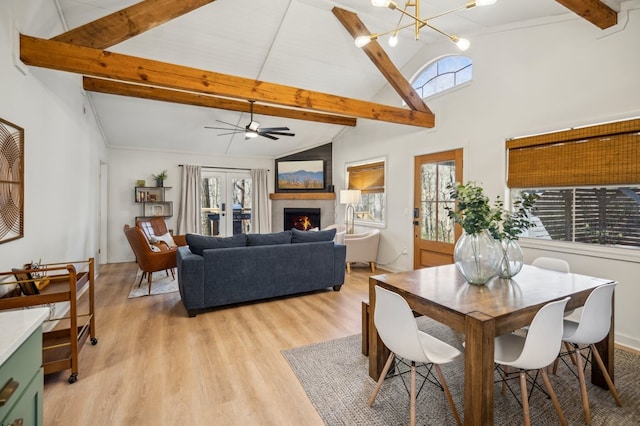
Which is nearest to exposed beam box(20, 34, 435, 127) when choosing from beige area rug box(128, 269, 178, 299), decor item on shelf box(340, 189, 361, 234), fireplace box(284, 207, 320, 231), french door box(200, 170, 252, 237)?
decor item on shelf box(340, 189, 361, 234)

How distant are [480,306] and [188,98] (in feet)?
16.7

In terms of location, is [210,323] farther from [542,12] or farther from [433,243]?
[542,12]

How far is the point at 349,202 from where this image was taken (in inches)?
241

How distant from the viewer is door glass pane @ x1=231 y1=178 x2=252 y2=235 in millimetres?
7965

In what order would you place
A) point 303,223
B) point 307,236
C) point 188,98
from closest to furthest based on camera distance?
point 307,236 → point 188,98 → point 303,223

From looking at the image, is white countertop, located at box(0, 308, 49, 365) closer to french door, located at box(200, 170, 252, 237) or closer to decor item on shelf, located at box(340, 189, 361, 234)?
decor item on shelf, located at box(340, 189, 361, 234)

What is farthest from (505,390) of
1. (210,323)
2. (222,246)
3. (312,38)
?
(312,38)

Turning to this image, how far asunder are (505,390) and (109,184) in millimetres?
7362

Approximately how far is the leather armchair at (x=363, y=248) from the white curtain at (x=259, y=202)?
3.14m

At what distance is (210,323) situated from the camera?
322cm

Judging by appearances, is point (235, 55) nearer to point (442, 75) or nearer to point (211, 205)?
point (442, 75)

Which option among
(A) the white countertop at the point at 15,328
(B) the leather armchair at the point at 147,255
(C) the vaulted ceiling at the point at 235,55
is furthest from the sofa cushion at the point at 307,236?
(A) the white countertop at the point at 15,328

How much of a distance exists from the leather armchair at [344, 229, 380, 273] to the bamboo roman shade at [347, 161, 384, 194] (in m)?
0.96

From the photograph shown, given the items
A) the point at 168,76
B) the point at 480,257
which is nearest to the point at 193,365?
the point at 480,257
